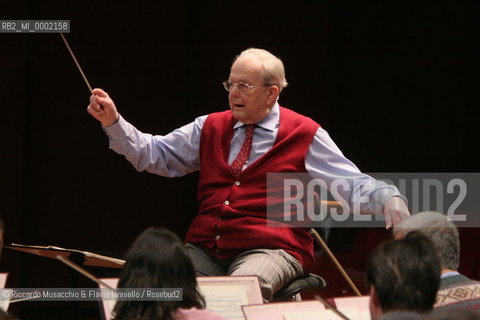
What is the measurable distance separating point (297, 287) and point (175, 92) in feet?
6.60

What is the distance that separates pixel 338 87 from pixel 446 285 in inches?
120

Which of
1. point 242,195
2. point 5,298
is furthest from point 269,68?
point 5,298

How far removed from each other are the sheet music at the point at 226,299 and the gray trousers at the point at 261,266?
0.13m

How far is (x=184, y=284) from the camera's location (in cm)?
191

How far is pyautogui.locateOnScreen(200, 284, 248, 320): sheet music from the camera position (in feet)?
8.62

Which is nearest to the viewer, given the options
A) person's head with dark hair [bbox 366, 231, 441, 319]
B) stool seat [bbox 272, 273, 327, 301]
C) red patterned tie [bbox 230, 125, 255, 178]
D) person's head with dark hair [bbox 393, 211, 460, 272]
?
person's head with dark hair [bbox 366, 231, 441, 319]

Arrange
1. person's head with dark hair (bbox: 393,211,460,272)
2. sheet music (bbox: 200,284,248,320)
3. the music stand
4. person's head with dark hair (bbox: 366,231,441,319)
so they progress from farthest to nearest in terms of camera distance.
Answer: the music stand
sheet music (bbox: 200,284,248,320)
person's head with dark hair (bbox: 393,211,460,272)
person's head with dark hair (bbox: 366,231,441,319)

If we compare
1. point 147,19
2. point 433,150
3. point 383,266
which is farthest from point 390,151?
point 383,266

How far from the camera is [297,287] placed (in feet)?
9.94

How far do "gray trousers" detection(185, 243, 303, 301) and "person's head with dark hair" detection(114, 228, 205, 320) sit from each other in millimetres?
919

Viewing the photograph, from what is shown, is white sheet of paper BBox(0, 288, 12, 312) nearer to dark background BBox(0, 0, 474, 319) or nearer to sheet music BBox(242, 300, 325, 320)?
sheet music BBox(242, 300, 325, 320)

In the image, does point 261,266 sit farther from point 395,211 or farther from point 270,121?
point 270,121

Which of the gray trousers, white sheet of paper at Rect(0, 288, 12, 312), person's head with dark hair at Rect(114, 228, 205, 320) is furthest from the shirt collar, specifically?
person's head with dark hair at Rect(114, 228, 205, 320)

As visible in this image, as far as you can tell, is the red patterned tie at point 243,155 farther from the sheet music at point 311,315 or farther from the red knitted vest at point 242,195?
the sheet music at point 311,315
